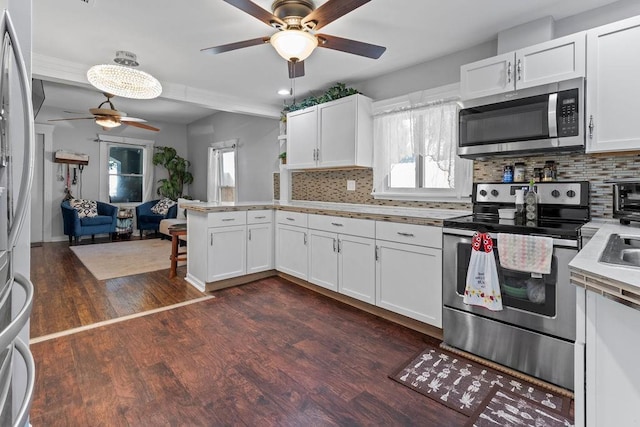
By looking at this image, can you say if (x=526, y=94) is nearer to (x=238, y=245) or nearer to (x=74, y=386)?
(x=238, y=245)

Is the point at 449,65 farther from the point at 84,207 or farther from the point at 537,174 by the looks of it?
the point at 84,207

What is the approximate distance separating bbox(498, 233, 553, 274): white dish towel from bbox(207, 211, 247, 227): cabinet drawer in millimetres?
2595

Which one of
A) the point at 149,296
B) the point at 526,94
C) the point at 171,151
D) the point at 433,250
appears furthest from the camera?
the point at 171,151

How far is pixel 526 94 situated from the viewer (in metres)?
2.26

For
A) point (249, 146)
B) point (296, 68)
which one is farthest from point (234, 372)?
point (249, 146)

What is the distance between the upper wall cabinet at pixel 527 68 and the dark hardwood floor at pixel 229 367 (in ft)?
6.31

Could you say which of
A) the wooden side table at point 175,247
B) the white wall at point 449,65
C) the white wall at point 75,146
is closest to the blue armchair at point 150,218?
the white wall at point 75,146

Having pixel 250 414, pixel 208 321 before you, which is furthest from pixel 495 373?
pixel 208 321

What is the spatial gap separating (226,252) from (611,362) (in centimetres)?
320

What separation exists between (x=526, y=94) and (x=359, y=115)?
153 cm

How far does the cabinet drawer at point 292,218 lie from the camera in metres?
3.54

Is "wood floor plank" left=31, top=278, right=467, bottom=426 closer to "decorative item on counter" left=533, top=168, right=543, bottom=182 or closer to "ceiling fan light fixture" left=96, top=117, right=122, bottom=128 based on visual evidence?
"decorative item on counter" left=533, top=168, right=543, bottom=182

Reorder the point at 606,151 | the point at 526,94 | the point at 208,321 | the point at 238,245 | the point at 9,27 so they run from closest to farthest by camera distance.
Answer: the point at 9,27
the point at 606,151
the point at 526,94
the point at 208,321
the point at 238,245

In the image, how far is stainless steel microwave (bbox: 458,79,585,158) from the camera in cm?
206
